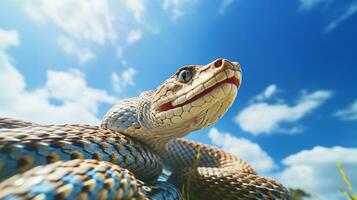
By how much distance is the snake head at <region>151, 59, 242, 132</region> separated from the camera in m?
5.01

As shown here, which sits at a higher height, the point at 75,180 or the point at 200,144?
the point at 200,144

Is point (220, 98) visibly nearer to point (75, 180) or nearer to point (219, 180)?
point (219, 180)

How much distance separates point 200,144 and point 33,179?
6.68m

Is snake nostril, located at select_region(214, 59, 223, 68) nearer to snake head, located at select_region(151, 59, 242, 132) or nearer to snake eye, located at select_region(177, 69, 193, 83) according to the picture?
snake head, located at select_region(151, 59, 242, 132)

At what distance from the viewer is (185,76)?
5523 millimetres

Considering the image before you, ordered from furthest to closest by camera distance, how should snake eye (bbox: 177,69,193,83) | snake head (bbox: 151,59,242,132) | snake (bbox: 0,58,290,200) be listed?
snake eye (bbox: 177,69,193,83) → snake head (bbox: 151,59,242,132) → snake (bbox: 0,58,290,200)

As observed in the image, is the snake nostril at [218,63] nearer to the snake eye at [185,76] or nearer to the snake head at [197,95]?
the snake head at [197,95]

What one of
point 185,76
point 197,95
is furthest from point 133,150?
point 185,76

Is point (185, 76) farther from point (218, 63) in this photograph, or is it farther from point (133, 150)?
point (133, 150)

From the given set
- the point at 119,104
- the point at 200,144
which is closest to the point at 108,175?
the point at 119,104

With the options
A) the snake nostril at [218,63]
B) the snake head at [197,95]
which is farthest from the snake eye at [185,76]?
the snake nostril at [218,63]

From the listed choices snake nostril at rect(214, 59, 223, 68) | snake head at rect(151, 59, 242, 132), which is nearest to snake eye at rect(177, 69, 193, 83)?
snake head at rect(151, 59, 242, 132)

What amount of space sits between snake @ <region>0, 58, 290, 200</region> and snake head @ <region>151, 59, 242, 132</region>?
14 millimetres

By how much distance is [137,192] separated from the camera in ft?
12.0
